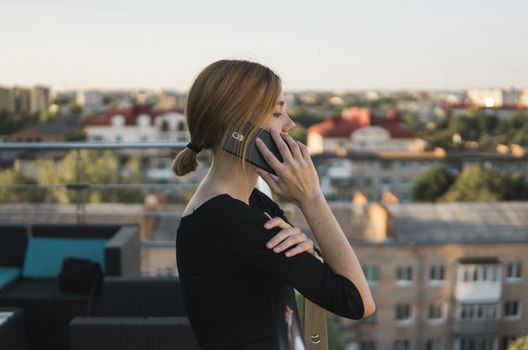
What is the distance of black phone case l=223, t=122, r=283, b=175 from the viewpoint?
0.95 metres

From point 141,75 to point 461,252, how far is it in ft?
159

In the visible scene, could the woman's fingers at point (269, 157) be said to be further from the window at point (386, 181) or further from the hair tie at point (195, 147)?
the window at point (386, 181)

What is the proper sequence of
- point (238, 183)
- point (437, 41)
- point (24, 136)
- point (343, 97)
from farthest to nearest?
point (343, 97) < point (437, 41) < point (24, 136) < point (238, 183)

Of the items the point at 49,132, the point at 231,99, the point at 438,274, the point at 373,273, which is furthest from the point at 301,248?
the point at 49,132

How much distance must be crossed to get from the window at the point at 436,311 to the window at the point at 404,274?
3.38 feet

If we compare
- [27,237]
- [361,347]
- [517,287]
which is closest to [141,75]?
[361,347]

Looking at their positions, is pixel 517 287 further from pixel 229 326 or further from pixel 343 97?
pixel 343 97

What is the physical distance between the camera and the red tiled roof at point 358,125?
56.8 meters

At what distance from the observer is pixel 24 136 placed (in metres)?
37.3

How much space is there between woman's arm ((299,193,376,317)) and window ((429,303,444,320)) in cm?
1493

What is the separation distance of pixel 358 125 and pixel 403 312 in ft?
145

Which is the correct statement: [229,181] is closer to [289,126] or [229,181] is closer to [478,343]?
[289,126]

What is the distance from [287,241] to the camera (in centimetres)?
90

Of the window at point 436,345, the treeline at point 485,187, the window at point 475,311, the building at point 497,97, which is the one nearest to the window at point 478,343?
the window at point 475,311
